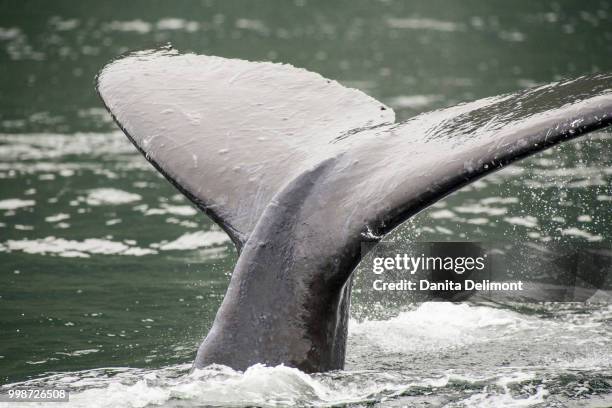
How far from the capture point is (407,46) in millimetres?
19516

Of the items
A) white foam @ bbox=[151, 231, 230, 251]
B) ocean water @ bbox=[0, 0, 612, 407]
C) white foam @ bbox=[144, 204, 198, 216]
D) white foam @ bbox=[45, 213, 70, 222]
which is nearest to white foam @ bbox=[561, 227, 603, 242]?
ocean water @ bbox=[0, 0, 612, 407]

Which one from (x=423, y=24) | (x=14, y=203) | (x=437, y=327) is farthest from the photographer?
(x=423, y=24)

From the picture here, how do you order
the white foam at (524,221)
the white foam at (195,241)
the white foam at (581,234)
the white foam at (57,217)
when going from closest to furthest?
the white foam at (581,234) → the white foam at (195,241) → the white foam at (524,221) → the white foam at (57,217)

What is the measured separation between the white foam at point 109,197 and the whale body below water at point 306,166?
17.2 ft

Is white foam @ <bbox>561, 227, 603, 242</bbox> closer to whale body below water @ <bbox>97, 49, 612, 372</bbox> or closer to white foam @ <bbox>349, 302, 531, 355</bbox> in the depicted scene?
white foam @ <bbox>349, 302, 531, 355</bbox>

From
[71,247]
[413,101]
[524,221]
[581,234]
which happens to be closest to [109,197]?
[71,247]

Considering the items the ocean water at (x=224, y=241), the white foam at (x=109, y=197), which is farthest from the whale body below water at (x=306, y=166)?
the white foam at (x=109, y=197)

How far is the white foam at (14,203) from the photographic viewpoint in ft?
33.6

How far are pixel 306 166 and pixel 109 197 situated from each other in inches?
247

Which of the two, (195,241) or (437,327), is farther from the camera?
(195,241)

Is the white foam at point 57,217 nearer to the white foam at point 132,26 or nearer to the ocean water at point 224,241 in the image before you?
the ocean water at point 224,241

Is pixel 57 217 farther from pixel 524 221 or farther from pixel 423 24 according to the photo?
pixel 423 24

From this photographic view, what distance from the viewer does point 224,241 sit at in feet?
31.2

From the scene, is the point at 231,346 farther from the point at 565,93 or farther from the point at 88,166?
the point at 88,166
